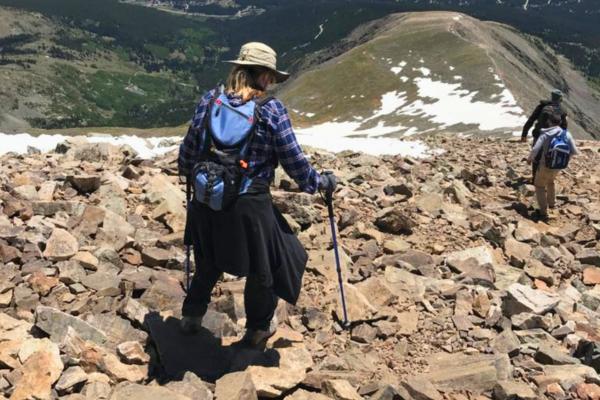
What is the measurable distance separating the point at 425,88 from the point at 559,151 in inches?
4539

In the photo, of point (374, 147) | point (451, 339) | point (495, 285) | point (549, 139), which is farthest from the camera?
point (374, 147)

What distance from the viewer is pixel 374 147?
73.4 ft

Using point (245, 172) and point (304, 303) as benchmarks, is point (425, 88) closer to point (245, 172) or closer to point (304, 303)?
point (304, 303)

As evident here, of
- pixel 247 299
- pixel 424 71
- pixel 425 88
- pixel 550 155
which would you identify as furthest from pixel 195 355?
pixel 424 71

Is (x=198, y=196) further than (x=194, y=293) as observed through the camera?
No

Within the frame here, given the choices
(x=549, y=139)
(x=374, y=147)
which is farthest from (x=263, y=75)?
(x=374, y=147)

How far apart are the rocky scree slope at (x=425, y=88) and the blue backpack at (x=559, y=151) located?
56.2 m

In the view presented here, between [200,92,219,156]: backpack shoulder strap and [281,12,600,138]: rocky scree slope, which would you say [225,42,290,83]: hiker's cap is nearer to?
[200,92,219,156]: backpack shoulder strap

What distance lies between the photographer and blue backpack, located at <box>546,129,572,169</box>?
53.6ft

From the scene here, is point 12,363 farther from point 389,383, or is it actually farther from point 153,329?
point 389,383

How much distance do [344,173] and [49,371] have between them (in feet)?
40.0

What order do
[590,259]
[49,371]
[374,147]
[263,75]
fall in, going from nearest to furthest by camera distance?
[49,371] < [263,75] < [590,259] < [374,147]

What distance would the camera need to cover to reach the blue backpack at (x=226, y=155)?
604 cm

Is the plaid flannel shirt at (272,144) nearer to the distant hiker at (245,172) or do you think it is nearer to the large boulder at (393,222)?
the distant hiker at (245,172)
